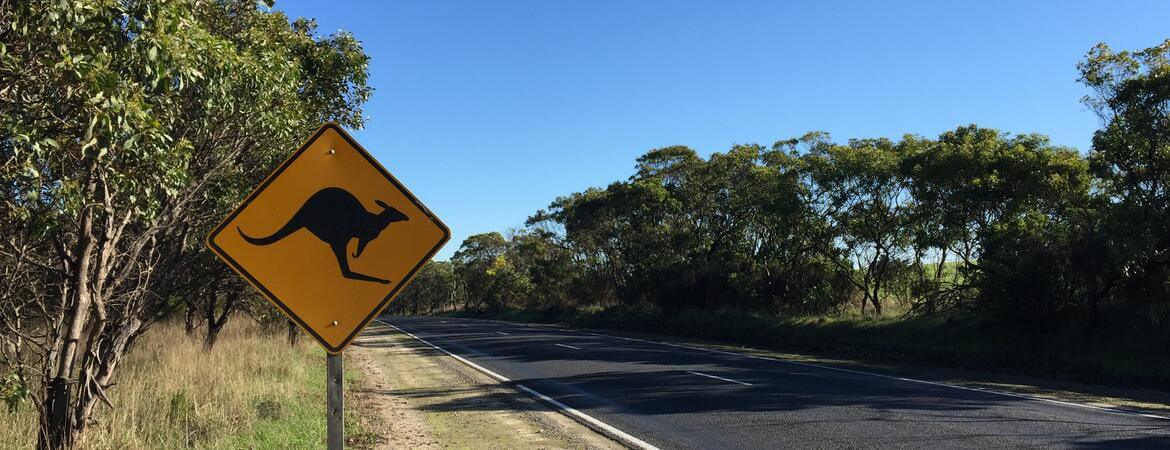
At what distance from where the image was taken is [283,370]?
43.5ft

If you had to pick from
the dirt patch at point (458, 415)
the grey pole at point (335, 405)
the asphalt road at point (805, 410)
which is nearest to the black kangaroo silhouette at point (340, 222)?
the grey pole at point (335, 405)

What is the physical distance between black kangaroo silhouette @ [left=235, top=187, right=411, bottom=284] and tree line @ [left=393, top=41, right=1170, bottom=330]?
17.0 metres

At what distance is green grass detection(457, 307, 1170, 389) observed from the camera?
14688mm

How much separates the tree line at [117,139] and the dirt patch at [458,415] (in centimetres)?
324

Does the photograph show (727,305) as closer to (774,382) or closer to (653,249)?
(653,249)

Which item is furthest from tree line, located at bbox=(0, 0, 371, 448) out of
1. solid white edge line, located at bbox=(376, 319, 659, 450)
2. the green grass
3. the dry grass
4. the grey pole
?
the green grass

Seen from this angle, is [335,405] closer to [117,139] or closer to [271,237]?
[271,237]

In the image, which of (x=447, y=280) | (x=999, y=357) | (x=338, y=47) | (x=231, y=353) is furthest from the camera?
(x=447, y=280)

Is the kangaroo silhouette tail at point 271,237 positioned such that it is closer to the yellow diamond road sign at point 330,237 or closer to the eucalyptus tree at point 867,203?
the yellow diamond road sign at point 330,237

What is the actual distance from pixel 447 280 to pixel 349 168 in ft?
350

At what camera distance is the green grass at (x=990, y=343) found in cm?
1469

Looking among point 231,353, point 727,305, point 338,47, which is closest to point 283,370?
point 231,353

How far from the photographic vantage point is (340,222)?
357cm

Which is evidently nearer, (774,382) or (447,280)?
(774,382)
